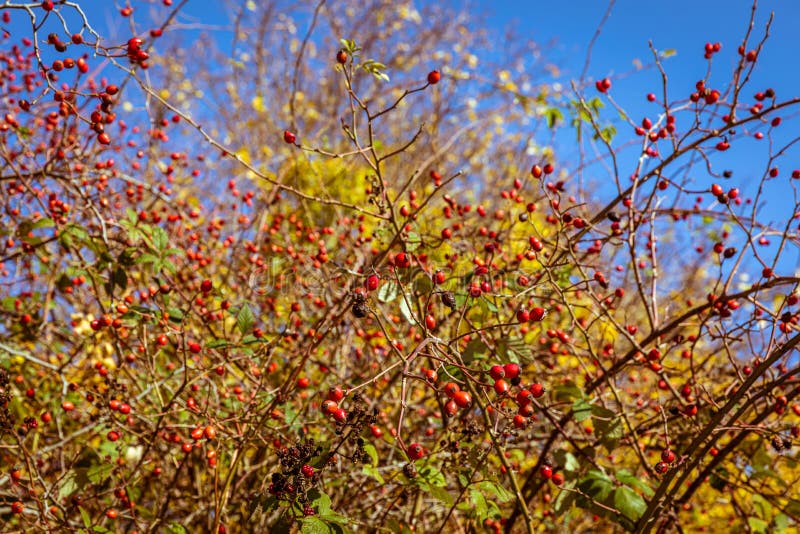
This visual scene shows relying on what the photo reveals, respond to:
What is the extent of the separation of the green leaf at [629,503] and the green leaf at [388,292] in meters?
1.19

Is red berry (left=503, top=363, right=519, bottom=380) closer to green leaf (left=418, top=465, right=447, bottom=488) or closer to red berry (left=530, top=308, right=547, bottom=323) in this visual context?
red berry (left=530, top=308, right=547, bottom=323)

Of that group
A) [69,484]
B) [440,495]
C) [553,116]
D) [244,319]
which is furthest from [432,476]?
[553,116]

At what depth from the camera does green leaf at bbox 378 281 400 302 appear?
2045 mm

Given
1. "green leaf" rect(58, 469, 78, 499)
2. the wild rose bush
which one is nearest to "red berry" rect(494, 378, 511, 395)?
the wild rose bush

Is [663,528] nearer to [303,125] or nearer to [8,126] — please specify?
[8,126]

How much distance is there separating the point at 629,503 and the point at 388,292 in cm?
126

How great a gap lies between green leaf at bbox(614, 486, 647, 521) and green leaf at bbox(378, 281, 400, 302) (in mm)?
1194

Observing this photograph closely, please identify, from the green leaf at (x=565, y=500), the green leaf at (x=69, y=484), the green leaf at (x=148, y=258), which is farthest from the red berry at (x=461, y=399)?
the green leaf at (x=69, y=484)

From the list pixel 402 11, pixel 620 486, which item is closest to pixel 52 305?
pixel 620 486

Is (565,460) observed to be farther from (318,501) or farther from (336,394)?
(336,394)

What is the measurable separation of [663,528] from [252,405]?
1866 millimetres

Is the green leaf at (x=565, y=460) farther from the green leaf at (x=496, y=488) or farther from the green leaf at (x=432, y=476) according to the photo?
the green leaf at (x=432, y=476)

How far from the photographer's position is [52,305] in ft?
11.5

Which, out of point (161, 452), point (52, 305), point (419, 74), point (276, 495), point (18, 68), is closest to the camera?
point (276, 495)
